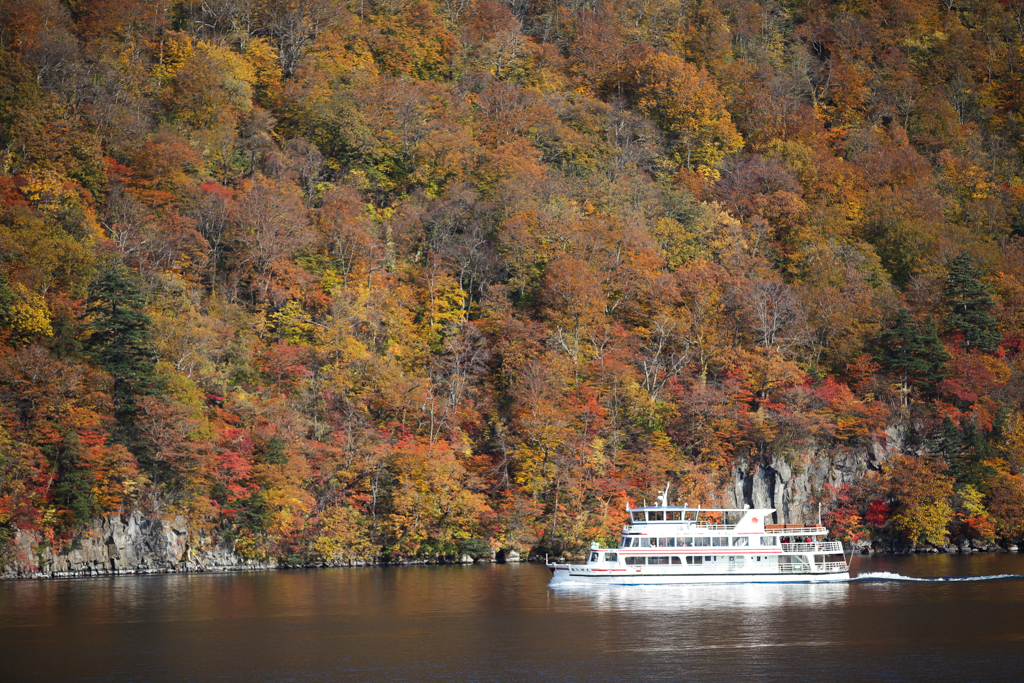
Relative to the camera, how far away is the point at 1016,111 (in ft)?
380

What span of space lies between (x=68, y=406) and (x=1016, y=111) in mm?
104287

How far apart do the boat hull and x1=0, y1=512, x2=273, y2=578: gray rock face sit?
23.8 meters

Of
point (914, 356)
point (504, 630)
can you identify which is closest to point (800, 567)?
point (504, 630)

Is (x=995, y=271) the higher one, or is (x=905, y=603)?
(x=995, y=271)

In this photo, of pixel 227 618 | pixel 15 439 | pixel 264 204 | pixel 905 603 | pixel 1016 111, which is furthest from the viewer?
pixel 1016 111

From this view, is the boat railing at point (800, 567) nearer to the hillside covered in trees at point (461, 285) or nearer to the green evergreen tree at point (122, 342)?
the hillside covered in trees at point (461, 285)

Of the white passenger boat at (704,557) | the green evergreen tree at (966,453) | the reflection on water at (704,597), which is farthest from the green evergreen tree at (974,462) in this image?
the reflection on water at (704,597)

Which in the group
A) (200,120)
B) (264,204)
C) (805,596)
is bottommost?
(805,596)

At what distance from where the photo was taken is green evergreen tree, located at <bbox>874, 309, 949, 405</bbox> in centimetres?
8019

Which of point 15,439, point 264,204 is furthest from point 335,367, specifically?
point 15,439

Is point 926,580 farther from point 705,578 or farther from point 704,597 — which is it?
point 704,597

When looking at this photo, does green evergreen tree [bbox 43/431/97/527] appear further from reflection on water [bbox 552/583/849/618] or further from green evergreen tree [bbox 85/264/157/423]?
reflection on water [bbox 552/583/849/618]

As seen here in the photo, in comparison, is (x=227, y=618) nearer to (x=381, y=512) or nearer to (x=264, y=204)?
(x=381, y=512)

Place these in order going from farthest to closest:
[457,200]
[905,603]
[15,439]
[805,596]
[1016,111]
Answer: [1016,111] → [457,200] → [15,439] → [805,596] → [905,603]
